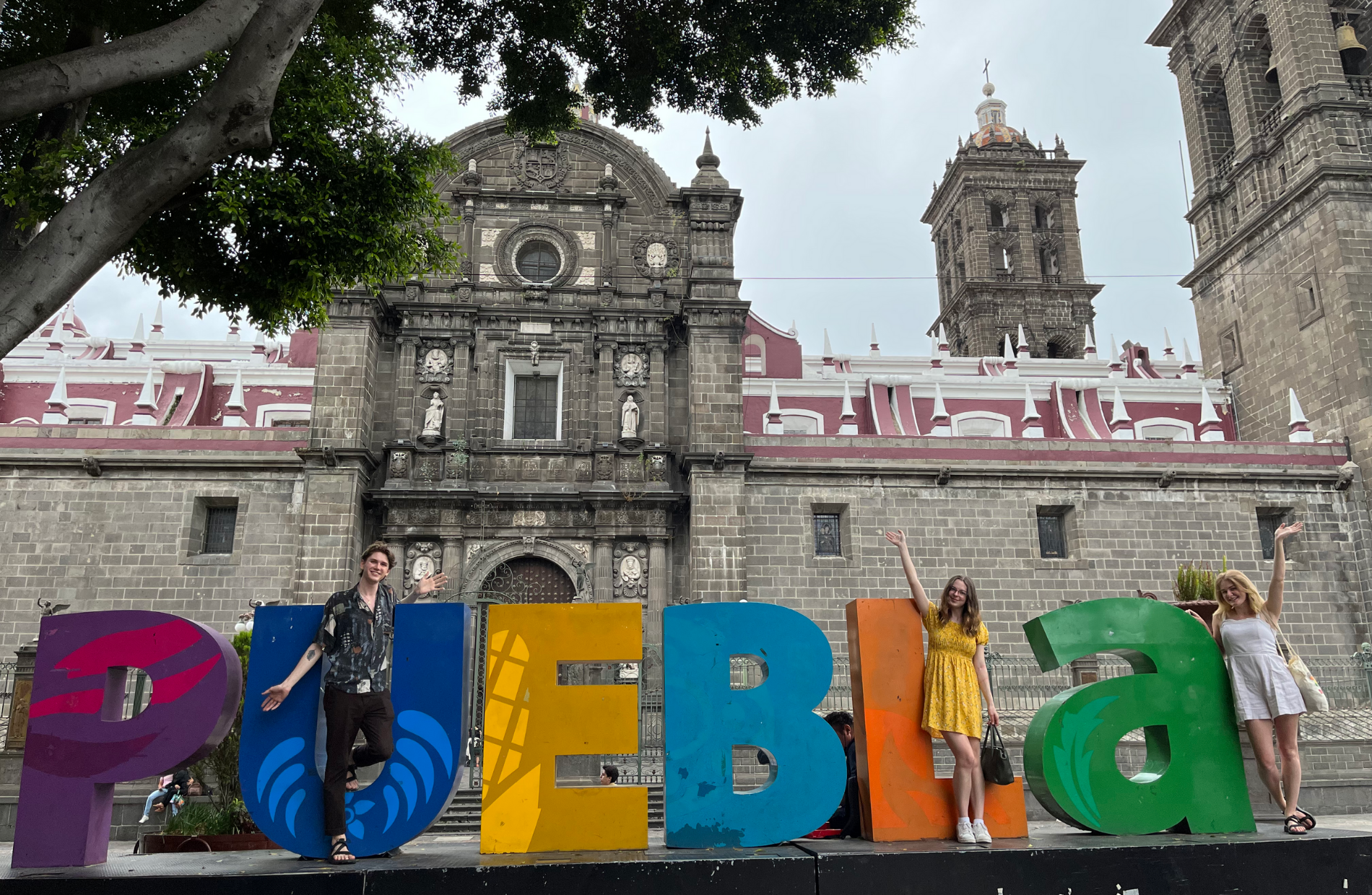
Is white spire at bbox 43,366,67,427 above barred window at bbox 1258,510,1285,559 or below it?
above

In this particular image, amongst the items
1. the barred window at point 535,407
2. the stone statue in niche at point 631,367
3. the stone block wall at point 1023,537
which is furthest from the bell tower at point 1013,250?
the barred window at point 535,407

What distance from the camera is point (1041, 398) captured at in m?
24.9

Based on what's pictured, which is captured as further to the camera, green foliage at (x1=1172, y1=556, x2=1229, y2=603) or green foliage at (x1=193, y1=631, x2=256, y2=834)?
green foliage at (x1=1172, y1=556, x2=1229, y2=603)

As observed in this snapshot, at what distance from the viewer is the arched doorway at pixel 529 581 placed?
1816cm

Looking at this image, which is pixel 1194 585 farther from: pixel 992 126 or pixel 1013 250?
pixel 992 126

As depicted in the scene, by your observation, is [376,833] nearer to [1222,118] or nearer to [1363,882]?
[1363,882]

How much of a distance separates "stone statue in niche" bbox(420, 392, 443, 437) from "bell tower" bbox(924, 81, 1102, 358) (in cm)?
2576

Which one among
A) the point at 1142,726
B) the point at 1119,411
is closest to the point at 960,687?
the point at 1142,726

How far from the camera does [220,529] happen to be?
18.2 m

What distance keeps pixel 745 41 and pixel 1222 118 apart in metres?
21.8

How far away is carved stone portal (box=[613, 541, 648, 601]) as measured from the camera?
18141 millimetres

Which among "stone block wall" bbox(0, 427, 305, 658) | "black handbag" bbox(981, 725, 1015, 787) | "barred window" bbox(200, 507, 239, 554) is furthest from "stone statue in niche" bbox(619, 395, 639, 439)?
"black handbag" bbox(981, 725, 1015, 787)

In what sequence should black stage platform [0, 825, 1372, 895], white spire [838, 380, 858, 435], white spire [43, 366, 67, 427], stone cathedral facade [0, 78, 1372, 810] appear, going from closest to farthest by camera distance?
black stage platform [0, 825, 1372, 895]
stone cathedral facade [0, 78, 1372, 810]
white spire [43, 366, 67, 427]
white spire [838, 380, 858, 435]

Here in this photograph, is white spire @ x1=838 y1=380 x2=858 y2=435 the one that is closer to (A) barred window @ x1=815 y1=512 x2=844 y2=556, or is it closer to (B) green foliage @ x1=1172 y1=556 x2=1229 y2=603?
(A) barred window @ x1=815 y1=512 x2=844 y2=556
